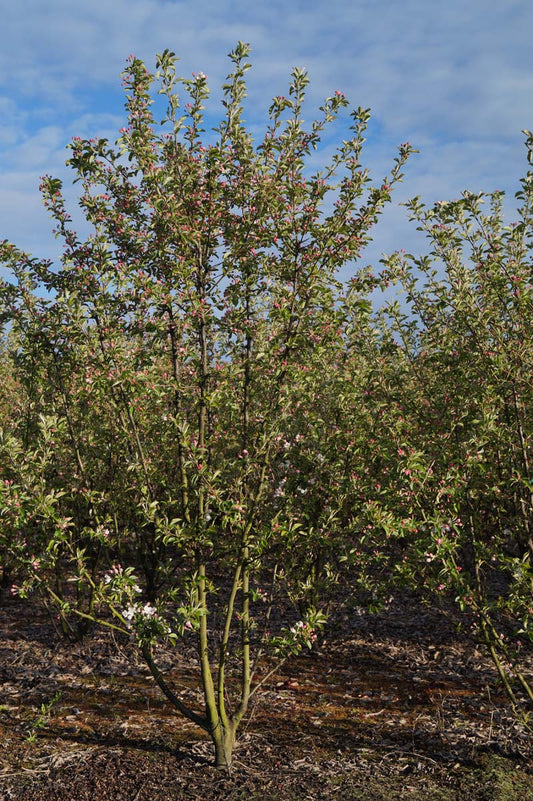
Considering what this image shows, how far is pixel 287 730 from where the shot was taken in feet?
20.6

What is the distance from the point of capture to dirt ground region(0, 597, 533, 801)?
204 inches

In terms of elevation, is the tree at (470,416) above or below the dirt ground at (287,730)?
above

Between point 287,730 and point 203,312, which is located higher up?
point 203,312

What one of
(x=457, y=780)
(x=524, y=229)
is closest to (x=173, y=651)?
(x=457, y=780)

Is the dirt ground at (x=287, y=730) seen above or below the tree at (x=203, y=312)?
below

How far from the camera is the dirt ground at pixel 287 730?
5.19 metres

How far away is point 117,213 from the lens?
594cm

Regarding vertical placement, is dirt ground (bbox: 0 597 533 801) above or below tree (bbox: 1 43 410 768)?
below

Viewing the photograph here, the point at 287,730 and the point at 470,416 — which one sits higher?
the point at 470,416

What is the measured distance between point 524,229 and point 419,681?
17.1ft

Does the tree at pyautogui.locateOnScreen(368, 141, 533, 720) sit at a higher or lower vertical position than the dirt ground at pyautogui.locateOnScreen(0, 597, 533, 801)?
higher

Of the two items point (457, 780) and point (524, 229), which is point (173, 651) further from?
point (524, 229)

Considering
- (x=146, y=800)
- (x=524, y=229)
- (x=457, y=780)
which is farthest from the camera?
(x=524, y=229)

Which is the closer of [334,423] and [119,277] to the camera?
[119,277]
